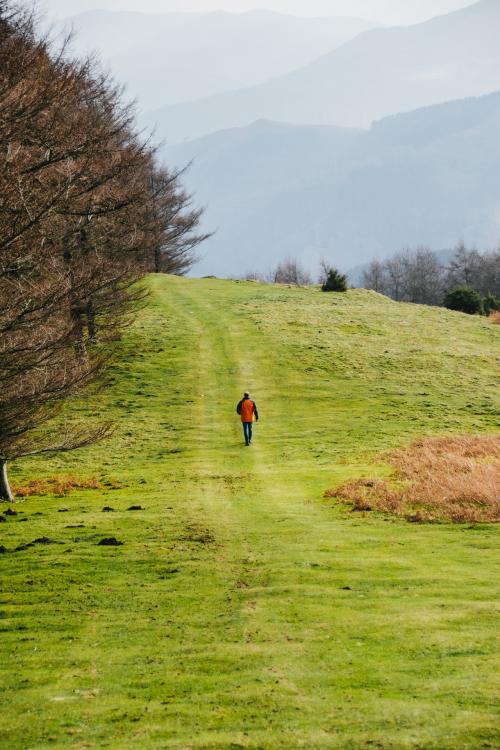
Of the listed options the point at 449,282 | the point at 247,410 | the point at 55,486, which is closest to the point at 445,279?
the point at 449,282

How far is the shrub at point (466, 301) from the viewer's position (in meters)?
76.6

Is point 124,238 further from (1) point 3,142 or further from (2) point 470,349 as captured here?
(2) point 470,349

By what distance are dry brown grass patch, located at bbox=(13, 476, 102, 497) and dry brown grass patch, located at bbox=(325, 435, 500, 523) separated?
8285mm

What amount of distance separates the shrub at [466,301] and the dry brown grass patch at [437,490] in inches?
2057

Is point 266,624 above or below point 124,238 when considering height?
below

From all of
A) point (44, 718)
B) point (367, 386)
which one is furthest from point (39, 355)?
point (367, 386)

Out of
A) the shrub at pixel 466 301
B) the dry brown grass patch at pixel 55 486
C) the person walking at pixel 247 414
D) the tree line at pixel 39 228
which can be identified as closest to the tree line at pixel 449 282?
the shrub at pixel 466 301

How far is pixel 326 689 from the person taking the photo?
8.75 metres

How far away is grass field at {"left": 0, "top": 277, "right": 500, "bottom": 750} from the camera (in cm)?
808

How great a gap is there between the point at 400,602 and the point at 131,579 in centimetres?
481

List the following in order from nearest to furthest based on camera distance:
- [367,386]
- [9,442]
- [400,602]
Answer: [400,602], [9,442], [367,386]

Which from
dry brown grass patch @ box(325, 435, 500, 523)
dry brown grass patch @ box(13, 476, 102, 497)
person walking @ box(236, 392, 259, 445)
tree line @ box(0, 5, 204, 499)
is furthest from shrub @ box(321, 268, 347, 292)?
dry brown grass patch @ box(13, 476, 102, 497)

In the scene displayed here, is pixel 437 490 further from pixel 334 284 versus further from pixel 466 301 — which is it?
pixel 466 301

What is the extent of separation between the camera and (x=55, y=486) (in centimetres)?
2530
